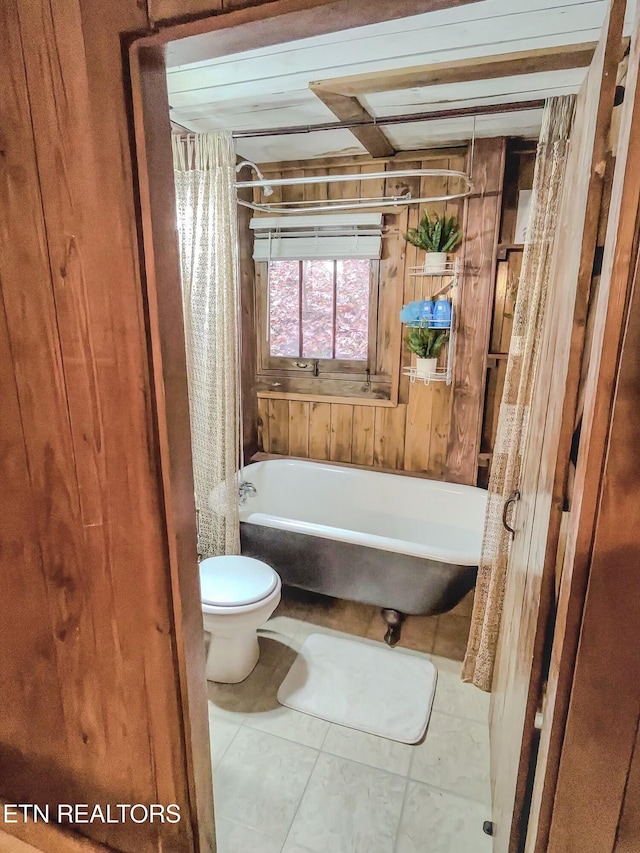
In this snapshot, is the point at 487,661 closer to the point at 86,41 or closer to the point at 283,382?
the point at 283,382

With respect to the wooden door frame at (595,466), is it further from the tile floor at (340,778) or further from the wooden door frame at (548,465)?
the tile floor at (340,778)

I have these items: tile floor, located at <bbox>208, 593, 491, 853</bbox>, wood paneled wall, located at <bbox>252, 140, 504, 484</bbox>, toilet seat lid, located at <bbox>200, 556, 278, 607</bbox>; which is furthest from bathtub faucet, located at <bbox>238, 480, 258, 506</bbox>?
tile floor, located at <bbox>208, 593, 491, 853</bbox>

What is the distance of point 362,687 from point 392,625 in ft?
1.17

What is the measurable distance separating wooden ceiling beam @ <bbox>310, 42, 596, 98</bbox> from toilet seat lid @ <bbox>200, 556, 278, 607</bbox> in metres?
2.04

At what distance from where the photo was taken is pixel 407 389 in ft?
10.2

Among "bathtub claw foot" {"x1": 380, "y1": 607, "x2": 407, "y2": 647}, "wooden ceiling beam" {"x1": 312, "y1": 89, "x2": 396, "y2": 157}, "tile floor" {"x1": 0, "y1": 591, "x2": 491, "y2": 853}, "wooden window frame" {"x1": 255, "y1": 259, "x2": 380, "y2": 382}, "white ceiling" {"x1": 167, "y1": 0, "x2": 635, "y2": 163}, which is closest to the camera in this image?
"white ceiling" {"x1": 167, "y1": 0, "x2": 635, "y2": 163}

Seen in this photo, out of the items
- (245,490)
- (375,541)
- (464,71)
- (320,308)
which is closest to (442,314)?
(320,308)

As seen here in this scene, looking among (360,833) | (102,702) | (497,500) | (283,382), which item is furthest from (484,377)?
(102,702)

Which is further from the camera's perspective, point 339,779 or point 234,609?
point 234,609

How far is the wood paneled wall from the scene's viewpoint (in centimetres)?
276

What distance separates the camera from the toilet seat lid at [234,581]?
209 centimetres

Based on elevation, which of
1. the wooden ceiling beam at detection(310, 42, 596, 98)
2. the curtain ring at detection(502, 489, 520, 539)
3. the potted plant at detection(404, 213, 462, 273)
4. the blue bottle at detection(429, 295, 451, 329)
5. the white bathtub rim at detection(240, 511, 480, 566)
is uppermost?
the wooden ceiling beam at detection(310, 42, 596, 98)

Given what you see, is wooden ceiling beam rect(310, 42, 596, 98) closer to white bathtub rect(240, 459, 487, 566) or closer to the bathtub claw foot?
white bathtub rect(240, 459, 487, 566)

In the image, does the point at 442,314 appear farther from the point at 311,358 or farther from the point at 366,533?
the point at 366,533
